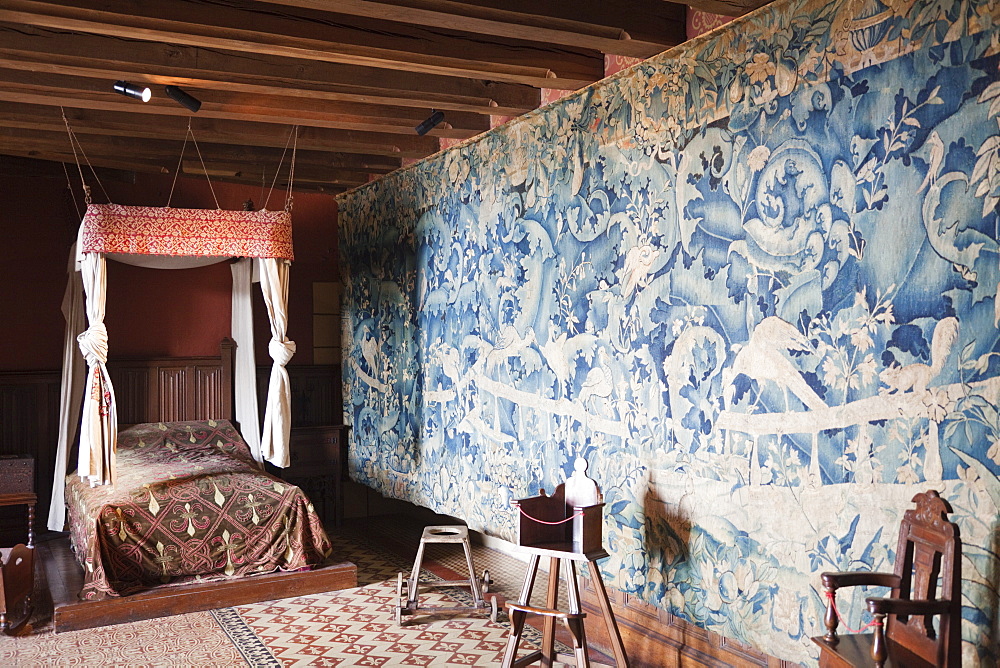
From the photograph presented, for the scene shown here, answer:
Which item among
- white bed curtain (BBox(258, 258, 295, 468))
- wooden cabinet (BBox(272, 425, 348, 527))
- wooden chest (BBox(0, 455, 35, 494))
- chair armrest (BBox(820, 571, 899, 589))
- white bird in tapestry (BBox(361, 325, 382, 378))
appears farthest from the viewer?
wooden cabinet (BBox(272, 425, 348, 527))

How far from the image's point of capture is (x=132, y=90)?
14.3ft

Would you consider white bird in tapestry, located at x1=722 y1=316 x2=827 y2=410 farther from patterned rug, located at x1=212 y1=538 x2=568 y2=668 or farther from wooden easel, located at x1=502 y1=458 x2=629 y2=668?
patterned rug, located at x1=212 y1=538 x2=568 y2=668

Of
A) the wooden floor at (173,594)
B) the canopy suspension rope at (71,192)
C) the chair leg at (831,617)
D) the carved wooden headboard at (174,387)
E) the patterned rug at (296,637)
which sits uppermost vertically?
the canopy suspension rope at (71,192)

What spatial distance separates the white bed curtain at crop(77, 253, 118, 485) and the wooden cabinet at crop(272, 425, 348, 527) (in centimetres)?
217

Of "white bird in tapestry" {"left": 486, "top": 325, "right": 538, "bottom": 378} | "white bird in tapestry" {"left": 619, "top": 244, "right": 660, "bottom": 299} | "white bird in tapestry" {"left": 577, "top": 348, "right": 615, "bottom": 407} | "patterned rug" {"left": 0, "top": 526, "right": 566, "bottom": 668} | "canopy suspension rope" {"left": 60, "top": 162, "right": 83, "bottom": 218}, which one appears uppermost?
"canopy suspension rope" {"left": 60, "top": 162, "right": 83, "bottom": 218}

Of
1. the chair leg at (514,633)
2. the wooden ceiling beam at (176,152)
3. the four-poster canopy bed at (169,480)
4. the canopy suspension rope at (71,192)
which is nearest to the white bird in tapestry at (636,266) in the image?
the chair leg at (514,633)

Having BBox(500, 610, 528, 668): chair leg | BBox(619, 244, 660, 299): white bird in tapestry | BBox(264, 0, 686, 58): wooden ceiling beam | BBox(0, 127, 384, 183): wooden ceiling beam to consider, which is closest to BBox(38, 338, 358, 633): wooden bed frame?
BBox(0, 127, 384, 183): wooden ceiling beam

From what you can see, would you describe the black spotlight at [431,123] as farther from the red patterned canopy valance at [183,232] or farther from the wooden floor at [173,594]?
the wooden floor at [173,594]

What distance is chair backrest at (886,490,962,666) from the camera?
96.2 inches

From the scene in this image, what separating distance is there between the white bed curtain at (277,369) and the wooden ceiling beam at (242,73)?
5.08ft

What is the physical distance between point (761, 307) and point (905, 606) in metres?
1.32

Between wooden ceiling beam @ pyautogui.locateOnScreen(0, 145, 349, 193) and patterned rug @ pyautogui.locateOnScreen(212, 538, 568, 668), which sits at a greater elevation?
wooden ceiling beam @ pyautogui.locateOnScreen(0, 145, 349, 193)

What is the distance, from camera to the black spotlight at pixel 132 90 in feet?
14.1

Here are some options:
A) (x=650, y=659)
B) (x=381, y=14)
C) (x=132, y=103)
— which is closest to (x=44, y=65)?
(x=132, y=103)
